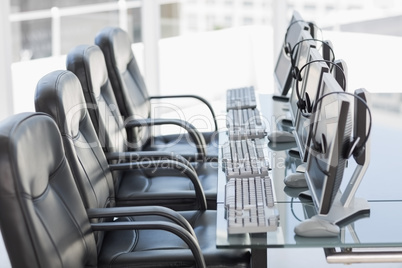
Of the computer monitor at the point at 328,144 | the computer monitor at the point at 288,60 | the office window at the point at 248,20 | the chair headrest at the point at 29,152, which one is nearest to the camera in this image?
the chair headrest at the point at 29,152

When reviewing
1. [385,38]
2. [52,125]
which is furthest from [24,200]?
[385,38]

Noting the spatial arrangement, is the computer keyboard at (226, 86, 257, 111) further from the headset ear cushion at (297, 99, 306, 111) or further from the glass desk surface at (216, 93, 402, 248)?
the headset ear cushion at (297, 99, 306, 111)

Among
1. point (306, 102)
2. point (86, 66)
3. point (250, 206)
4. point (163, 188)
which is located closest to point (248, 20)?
point (163, 188)

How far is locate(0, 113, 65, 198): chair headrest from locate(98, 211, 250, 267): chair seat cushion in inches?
18.7

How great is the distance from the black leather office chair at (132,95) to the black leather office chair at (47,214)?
124 centimetres

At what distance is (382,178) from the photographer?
105 inches

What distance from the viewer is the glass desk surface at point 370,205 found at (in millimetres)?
2068

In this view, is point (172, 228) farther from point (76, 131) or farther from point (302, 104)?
point (302, 104)

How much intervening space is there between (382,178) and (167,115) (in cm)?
362

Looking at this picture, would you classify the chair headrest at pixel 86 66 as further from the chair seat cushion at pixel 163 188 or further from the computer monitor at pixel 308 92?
the computer monitor at pixel 308 92

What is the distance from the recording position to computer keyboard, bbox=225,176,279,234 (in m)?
2.10

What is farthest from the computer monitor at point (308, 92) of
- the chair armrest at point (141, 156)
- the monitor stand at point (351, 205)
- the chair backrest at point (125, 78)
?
the chair backrest at point (125, 78)

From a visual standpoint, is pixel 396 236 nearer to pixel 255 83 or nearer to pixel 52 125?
pixel 52 125

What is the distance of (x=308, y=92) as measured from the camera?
2680mm
